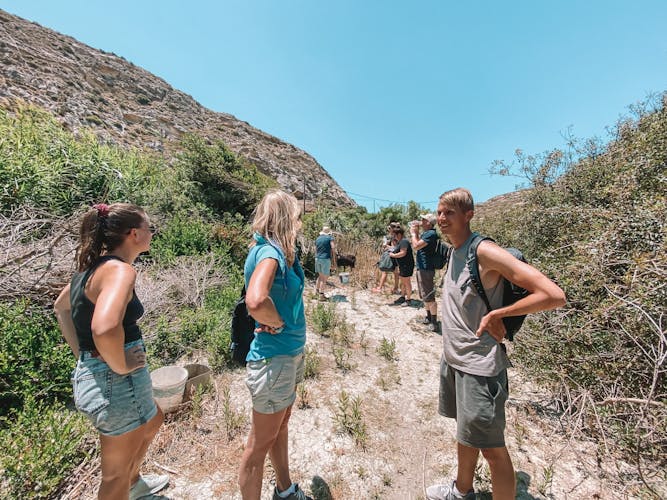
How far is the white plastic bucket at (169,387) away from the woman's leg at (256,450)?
1.45 meters

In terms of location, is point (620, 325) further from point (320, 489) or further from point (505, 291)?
point (320, 489)

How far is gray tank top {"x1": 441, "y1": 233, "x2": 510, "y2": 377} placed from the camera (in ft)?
4.91

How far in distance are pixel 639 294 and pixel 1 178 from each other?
8670 mm

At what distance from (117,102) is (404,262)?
104 ft

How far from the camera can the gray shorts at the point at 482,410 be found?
146cm

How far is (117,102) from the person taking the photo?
25.0m

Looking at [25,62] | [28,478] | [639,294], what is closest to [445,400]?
[639,294]

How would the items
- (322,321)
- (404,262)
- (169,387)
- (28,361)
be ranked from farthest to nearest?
(404,262) < (322,321) < (28,361) < (169,387)

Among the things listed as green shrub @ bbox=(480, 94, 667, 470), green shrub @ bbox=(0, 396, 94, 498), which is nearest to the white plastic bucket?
green shrub @ bbox=(0, 396, 94, 498)

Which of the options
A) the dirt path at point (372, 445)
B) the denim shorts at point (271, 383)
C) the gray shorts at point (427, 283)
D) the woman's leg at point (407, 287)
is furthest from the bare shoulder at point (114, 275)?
the woman's leg at point (407, 287)

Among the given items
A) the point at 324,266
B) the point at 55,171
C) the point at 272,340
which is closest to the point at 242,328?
the point at 272,340

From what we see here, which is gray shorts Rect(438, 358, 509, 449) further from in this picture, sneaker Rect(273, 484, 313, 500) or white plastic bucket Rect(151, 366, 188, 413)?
white plastic bucket Rect(151, 366, 188, 413)

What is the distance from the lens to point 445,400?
1.83 meters

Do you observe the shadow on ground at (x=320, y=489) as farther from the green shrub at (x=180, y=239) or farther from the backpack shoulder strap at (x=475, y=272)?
the green shrub at (x=180, y=239)
